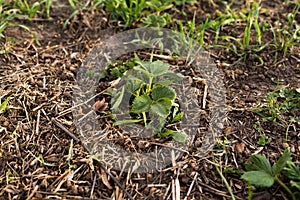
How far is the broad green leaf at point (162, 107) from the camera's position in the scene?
6.57ft

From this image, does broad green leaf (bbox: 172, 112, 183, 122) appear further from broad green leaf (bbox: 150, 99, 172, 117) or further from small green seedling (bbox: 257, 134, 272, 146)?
small green seedling (bbox: 257, 134, 272, 146)

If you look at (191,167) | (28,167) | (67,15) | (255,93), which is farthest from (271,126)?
(67,15)

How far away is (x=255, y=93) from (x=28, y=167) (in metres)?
1.27

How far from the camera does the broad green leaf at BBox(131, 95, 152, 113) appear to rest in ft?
6.65

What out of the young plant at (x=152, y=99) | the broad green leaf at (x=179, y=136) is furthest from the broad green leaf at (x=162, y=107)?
the broad green leaf at (x=179, y=136)

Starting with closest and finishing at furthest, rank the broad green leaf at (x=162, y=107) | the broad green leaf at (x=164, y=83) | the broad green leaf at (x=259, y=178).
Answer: the broad green leaf at (x=259, y=178) < the broad green leaf at (x=162, y=107) < the broad green leaf at (x=164, y=83)

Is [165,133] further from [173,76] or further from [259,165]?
[259,165]

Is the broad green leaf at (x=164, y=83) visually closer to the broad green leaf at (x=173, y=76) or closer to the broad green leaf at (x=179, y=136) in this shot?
the broad green leaf at (x=173, y=76)

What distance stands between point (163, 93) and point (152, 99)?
10cm

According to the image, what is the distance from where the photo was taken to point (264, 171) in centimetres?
182

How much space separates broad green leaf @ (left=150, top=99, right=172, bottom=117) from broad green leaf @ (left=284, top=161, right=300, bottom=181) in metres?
0.61

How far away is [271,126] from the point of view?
2109 millimetres

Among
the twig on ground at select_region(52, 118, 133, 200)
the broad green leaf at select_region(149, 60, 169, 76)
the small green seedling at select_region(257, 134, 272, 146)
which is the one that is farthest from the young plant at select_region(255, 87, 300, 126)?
the twig on ground at select_region(52, 118, 133, 200)

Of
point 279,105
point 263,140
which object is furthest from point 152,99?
point 279,105
